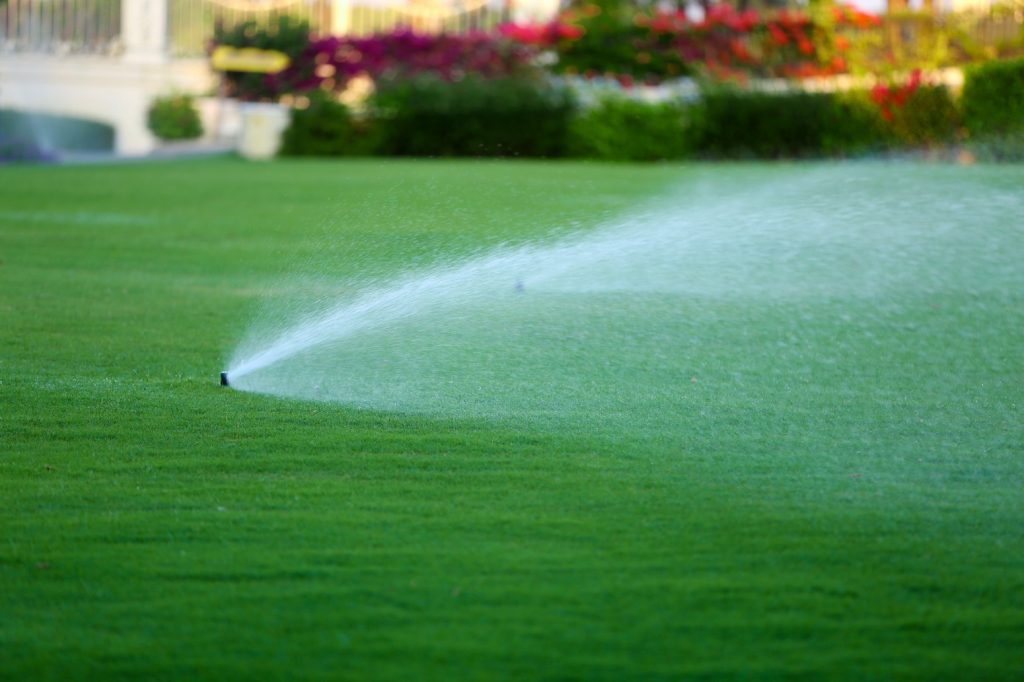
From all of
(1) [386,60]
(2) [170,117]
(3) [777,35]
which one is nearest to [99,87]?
(2) [170,117]

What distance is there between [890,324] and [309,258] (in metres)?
3.73

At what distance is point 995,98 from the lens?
15.4 meters

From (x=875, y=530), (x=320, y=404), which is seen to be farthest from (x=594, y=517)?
(x=320, y=404)

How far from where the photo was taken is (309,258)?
884 cm

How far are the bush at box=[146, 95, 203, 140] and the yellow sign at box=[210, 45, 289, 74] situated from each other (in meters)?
1.48

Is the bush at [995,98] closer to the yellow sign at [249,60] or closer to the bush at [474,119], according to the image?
the bush at [474,119]

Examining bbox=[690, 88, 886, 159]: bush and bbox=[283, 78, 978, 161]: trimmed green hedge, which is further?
bbox=[690, 88, 886, 159]: bush

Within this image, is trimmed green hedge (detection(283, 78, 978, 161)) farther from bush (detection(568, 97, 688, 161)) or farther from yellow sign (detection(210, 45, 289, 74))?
yellow sign (detection(210, 45, 289, 74))

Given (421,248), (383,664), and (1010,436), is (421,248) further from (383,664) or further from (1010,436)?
(383,664)

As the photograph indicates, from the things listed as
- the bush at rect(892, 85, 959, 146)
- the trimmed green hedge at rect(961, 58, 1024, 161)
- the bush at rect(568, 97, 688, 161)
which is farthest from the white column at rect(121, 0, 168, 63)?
the trimmed green hedge at rect(961, 58, 1024, 161)

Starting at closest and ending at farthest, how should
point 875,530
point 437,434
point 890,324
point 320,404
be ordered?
point 875,530 → point 437,434 → point 320,404 → point 890,324

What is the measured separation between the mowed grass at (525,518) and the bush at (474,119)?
40.7 ft

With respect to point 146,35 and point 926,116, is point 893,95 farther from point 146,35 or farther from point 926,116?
point 146,35

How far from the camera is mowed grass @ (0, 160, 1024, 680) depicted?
9.04 ft
